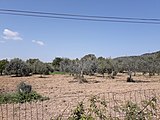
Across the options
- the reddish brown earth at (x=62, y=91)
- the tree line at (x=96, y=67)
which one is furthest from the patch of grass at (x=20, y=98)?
the tree line at (x=96, y=67)

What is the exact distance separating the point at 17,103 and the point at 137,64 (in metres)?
25.5

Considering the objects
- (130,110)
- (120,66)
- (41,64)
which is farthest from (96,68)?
(130,110)

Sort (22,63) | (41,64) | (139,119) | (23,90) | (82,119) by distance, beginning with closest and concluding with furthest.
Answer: (82,119), (139,119), (23,90), (22,63), (41,64)

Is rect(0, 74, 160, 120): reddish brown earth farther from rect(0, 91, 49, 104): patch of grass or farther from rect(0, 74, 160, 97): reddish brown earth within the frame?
rect(0, 91, 49, 104): patch of grass

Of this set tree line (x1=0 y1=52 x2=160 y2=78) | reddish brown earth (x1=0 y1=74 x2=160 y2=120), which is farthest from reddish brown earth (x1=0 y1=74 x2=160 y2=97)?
tree line (x1=0 y1=52 x2=160 y2=78)

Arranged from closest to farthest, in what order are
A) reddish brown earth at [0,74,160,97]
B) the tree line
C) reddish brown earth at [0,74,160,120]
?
reddish brown earth at [0,74,160,120], reddish brown earth at [0,74,160,97], the tree line

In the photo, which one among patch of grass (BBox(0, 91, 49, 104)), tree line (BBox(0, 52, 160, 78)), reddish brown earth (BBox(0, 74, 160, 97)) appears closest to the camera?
patch of grass (BBox(0, 91, 49, 104))

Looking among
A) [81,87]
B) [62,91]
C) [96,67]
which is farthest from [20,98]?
[96,67]

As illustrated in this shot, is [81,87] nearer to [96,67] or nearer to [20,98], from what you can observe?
[20,98]

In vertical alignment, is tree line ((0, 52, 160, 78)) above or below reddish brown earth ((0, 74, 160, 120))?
above

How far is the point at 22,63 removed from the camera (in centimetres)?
4756

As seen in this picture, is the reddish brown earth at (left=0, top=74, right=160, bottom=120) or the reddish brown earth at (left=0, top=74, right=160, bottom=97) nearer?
the reddish brown earth at (left=0, top=74, right=160, bottom=120)

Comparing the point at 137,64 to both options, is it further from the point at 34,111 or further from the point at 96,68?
the point at 34,111

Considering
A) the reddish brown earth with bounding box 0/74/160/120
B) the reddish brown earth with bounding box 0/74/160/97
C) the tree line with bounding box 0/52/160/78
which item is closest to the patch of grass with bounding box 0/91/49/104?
the reddish brown earth with bounding box 0/74/160/120
